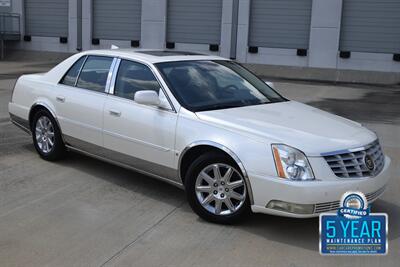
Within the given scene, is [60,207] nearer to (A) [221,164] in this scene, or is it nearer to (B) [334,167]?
Answer: (A) [221,164]

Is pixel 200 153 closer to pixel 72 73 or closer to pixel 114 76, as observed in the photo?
pixel 114 76

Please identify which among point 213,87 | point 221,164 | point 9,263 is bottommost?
point 9,263

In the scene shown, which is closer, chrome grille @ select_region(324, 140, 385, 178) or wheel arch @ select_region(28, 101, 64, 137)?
chrome grille @ select_region(324, 140, 385, 178)

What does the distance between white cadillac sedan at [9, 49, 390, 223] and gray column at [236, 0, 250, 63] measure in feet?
49.2

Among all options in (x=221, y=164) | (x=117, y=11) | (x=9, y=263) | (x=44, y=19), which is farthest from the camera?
(x=44, y=19)

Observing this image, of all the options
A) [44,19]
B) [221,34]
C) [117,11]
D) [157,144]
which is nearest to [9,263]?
[157,144]

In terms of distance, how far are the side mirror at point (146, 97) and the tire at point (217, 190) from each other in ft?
2.53

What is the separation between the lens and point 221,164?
4672mm

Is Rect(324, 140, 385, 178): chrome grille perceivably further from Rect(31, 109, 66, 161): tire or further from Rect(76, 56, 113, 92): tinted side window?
Rect(31, 109, 66, 161): tire

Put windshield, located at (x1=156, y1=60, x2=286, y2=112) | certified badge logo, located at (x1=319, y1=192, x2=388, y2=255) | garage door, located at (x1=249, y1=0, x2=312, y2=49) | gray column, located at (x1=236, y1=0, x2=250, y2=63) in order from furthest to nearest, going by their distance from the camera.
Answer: gray column, located at (x1=236, y1=0, x2=250, y2=63) < garage door, located at (x1=249, y1=0, x2=312, y2=49) < windshield, located at (x1=156, y1=60, x2=286, y2=112) < certified badge logo, located at (x1=319, y1=192, x2=388, y2=255)

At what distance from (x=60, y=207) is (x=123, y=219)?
2.33ft

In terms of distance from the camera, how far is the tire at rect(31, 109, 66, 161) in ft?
21.6

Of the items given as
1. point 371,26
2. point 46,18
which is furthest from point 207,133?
point 46,18

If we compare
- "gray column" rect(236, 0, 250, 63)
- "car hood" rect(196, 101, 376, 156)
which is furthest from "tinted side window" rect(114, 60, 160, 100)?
"gray column" rect(236, 0, 250, 63)
